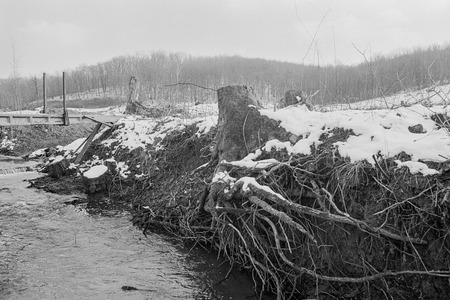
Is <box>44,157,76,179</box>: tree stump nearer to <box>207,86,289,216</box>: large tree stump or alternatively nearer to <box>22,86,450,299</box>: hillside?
<box>22,86,450,299</box>: hillside

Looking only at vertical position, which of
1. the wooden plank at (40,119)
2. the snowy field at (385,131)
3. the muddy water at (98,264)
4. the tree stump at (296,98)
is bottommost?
the muddy water at (98,264)

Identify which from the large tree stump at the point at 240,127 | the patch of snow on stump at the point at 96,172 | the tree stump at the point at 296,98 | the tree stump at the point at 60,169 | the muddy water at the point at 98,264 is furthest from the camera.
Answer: the tree stump at the point at 60,169

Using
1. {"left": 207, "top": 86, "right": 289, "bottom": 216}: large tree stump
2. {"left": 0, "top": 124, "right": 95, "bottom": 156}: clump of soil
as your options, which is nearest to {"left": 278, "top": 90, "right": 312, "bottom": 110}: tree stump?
{"left": 207, "top": 86, "right": 289, "bottom": 216}: large tree stump

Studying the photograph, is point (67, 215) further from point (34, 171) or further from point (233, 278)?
point (34, 171)

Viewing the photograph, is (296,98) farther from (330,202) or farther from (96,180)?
(96,180)

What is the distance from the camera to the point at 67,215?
8.31m

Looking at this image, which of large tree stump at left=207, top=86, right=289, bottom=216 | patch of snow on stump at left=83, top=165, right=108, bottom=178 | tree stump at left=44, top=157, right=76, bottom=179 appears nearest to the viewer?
large tree stump at left=207, top=86, right=289, bottom=216

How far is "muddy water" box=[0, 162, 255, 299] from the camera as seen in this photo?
4.65 metres

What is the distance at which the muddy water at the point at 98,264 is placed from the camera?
4.65 meters

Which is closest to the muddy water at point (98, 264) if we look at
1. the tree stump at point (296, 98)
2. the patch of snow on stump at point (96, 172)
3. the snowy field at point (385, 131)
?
the snowy field at point (385, 131)

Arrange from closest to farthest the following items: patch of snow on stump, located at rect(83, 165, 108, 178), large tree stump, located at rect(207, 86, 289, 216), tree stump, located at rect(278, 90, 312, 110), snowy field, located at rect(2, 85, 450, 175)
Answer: snowy field, located at rect(2, 85, 450, 175)
large tree stump, located at rect(207, 86, 289, 216)
tree stump, located at rect(278, 90, 312, 110)
patch of snow on stump, located at rect(83, 165, 108, 178)

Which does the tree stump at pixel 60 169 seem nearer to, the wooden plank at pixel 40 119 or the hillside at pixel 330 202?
the wooden plank at pixel 40 119

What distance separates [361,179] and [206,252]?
3.02m

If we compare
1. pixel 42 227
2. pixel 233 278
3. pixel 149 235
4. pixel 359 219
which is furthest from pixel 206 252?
pixel 42 227
